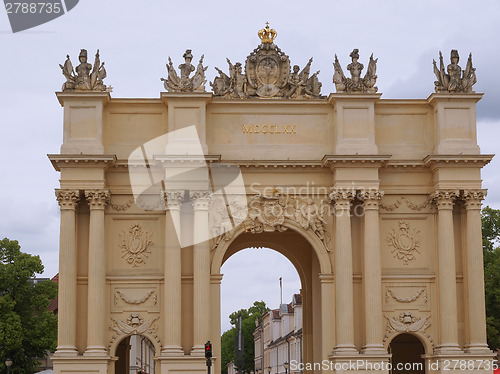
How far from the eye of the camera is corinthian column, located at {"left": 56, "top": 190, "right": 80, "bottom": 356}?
37031 mm

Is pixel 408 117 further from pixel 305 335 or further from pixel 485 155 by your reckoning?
pixel 305 335

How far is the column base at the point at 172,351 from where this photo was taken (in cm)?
3699

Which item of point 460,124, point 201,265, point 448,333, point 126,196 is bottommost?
point 448,333

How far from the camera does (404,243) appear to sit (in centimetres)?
3903

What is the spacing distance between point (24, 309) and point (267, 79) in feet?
78.3

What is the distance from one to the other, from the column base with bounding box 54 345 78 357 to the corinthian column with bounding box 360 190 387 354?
9934 millimetres

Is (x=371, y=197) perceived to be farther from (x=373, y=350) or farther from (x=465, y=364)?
(x=465, y=364)

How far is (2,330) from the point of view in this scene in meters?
53.3

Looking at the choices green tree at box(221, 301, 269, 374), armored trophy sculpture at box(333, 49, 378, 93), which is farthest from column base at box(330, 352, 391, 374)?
green tree at box(221, 301, 269, 374)

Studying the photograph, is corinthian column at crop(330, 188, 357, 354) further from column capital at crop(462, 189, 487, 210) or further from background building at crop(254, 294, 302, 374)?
background building at crop(254, 294, 302, 374)

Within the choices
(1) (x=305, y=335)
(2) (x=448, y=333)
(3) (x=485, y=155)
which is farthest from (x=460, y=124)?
(1) (x=305, y=335)

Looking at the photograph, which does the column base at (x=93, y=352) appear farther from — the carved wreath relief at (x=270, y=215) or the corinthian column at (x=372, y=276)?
the corinthian column at (x=372, y=276)

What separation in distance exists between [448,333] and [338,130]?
8059mm

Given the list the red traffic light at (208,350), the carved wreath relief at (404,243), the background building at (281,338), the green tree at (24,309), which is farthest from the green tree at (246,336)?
the red traffic light at (208,350)
